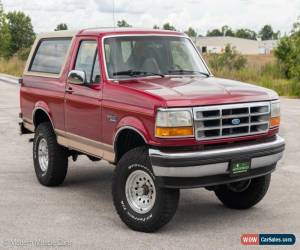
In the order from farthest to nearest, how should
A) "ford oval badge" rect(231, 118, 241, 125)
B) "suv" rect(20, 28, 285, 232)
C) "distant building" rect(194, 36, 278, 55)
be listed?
"distant building" rect(194, 36, 278, 55) < "ford oval badge" rect(231, 118, 241, 125) < "suv" rect(20, 28, 285, 232)

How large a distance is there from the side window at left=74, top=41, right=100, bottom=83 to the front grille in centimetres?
158

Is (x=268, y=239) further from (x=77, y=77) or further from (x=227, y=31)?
(x=227, y=31)

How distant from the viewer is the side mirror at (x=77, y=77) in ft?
22.6

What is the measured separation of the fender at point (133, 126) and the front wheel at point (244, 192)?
64.7 inches

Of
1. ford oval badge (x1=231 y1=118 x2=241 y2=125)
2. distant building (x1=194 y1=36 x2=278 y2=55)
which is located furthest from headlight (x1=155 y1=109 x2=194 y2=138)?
distant building (x1=194 y1=36 x2=278 y2=55)

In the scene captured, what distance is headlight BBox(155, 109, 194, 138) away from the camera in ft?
18.8

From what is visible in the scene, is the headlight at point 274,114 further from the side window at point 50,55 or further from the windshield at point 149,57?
the side window at point 50,55

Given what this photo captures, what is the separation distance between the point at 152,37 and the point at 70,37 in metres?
1.15

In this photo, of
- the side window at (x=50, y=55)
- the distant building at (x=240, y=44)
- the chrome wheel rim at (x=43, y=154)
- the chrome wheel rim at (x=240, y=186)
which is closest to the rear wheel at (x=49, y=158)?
the chrome wheel rim at (x=43, y=154)

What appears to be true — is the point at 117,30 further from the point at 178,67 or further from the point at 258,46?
the point at 258,46

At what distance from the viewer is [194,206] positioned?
723cm

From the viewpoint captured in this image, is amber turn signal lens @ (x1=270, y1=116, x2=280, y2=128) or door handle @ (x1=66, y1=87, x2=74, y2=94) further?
door handle @ (x1=66, y1=87, x2=74, y2=94)

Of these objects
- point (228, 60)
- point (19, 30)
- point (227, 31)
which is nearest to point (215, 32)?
point (227, 31)

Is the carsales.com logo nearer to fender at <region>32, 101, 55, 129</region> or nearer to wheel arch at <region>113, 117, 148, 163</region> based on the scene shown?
wheel arch at <region>113, 117, 148, 163</region>
